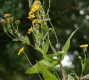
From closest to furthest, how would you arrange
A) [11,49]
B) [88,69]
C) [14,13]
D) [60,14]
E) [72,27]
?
[88,69] < [14,13] < [60,14] < [72,27] < [11,49]

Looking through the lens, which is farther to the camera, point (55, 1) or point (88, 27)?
point (88, 27)

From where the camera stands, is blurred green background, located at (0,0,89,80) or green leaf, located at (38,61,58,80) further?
blurred green background, located at (0,0,89,80)

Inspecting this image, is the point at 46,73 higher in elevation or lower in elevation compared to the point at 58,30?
higher

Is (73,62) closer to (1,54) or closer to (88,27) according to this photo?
(88,27)

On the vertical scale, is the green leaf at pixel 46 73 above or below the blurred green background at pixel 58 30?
above

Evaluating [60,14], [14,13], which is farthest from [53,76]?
[60,14]

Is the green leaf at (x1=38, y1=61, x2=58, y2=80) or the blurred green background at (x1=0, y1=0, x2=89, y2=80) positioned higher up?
the green leaf at (x1=38, y1=61, x2=58, y2=80)

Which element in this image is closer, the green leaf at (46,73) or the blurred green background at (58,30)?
the green leaf at (46,73)

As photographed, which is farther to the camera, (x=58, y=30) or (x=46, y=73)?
(x=58, y=30)

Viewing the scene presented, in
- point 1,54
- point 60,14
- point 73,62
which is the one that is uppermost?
point 60,14

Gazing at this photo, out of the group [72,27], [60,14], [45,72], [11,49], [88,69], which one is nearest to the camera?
[45,72]

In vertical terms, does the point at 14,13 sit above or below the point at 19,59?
above
